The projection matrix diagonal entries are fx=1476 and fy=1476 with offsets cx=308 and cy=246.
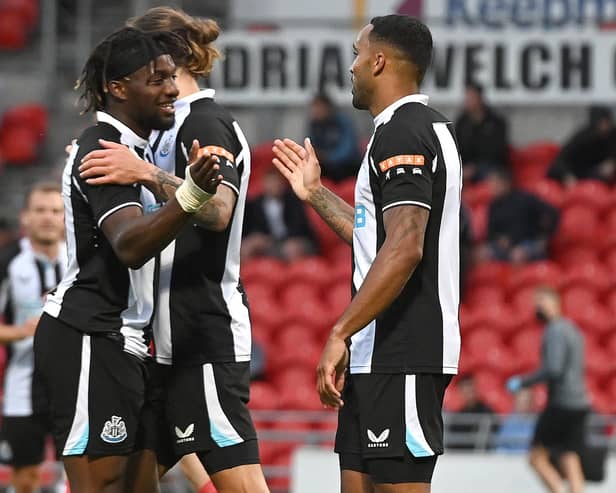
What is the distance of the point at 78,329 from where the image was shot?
16.5 feet

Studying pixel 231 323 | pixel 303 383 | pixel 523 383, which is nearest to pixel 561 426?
pixel 523 383

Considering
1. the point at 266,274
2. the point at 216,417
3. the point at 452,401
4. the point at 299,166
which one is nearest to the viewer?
the point at 216,417

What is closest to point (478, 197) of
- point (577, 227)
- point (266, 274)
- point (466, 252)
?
point (577, 227)

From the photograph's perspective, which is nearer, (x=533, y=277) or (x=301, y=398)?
(x=301, y=398)

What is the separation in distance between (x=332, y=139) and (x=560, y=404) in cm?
425

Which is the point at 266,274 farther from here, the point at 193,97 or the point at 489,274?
the point at 193,97

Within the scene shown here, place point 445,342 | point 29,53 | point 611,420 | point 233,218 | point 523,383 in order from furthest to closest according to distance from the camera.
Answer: point 29,53 < point 611,420 < point 523,383 < point 233,218 < point 445,342

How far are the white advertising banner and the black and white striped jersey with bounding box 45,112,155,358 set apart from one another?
366 inches

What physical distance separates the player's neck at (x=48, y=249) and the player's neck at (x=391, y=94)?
3.37 metres

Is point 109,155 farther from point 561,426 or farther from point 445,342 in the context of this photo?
point 561,426

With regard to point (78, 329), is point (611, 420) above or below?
below

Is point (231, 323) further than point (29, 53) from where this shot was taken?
No

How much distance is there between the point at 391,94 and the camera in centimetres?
493

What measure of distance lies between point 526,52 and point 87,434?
9935 millimetres
